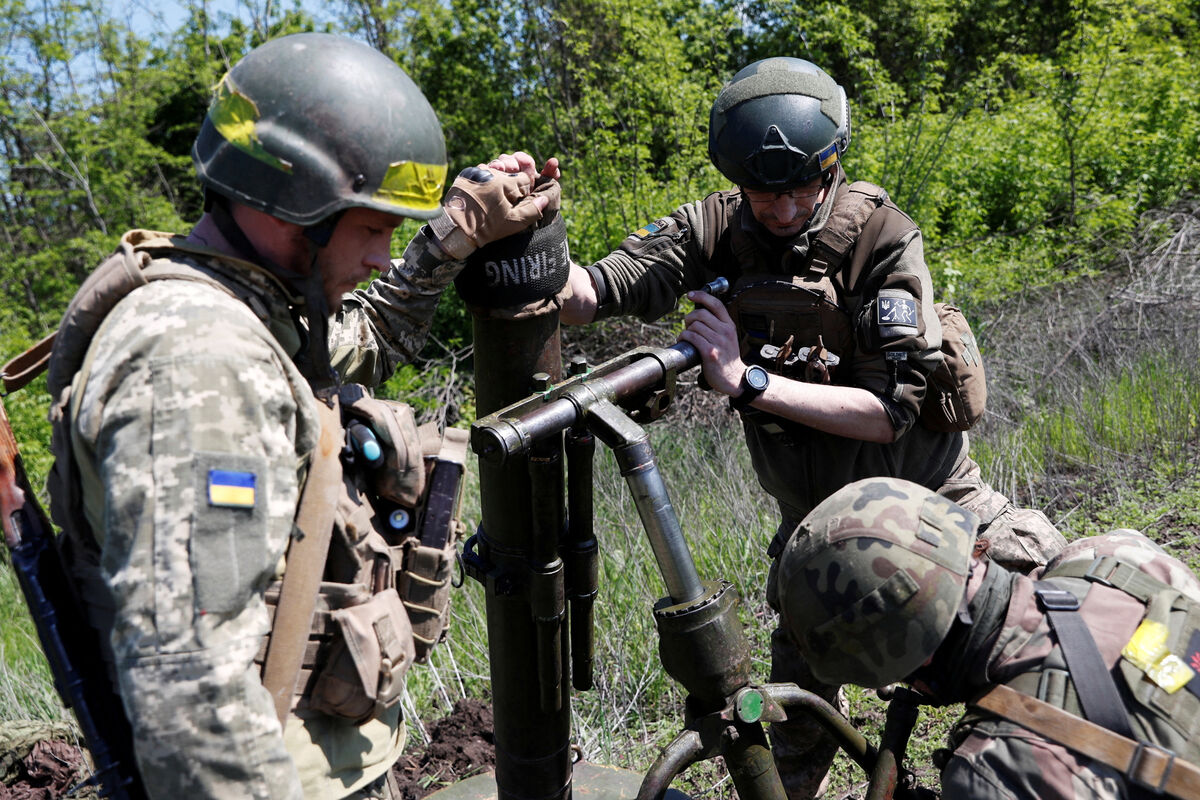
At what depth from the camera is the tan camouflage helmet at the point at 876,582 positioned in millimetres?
2133

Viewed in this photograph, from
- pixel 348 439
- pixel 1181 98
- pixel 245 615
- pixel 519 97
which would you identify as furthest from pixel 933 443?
pixel 519 97

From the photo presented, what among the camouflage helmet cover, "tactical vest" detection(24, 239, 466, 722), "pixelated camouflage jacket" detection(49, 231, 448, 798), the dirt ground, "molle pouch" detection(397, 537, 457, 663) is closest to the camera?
"pixelated camouflage jacket" detection(49, 231, 448, 798)

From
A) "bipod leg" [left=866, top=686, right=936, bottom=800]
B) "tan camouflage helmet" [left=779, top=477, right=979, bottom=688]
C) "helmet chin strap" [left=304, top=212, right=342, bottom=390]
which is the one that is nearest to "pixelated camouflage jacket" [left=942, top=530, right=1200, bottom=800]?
"tan camouflage helmet" [left=779, top=477, right=979, bottom=688]

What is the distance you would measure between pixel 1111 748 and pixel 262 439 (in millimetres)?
1701

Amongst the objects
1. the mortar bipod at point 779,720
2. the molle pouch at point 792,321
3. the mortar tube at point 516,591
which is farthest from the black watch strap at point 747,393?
the mortar bipod at point 779,720

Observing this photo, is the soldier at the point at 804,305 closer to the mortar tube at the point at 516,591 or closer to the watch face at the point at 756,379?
the watch face at the point at 756,379

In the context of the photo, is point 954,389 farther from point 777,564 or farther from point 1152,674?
point 1152,674

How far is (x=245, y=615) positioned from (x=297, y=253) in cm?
76

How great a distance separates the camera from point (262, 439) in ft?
5.45

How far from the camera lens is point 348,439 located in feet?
A: 6.64

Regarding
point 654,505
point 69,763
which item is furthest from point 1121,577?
point 69,763

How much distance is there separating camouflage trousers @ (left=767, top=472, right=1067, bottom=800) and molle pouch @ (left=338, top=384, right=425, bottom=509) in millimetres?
1210

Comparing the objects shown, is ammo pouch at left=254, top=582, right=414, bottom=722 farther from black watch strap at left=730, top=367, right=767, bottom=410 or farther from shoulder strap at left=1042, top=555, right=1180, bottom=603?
shoulder strap at left=1042, top=555, right=1180, bottom=603

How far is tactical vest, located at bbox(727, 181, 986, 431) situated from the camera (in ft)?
9.82
